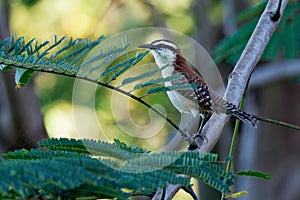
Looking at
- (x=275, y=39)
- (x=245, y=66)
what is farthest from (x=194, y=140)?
(x=275, y=39)

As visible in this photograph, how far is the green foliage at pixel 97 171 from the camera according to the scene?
38.4 inches

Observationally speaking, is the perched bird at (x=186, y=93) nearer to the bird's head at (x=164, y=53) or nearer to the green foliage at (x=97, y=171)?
the bird's head at (x=164, y=53)

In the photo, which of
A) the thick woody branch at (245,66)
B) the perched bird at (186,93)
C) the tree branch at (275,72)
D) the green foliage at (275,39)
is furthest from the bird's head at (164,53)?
the tree branch at (275,72)

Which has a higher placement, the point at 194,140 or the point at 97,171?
the point at 194,140

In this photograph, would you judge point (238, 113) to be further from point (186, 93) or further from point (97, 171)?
point (97, 171)

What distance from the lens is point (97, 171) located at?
106 centimetres

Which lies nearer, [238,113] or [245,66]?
[245,66]

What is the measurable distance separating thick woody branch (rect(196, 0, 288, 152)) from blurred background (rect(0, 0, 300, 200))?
11.7ft

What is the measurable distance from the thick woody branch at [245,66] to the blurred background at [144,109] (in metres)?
3.56

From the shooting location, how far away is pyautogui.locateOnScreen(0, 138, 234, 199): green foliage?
976 millimetres

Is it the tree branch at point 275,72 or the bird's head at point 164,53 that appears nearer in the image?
the bird's head at point 164,53

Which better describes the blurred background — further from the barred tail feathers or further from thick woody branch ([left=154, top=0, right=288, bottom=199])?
thick woody branch ([left=154, top=0, right=288, bottom=199])

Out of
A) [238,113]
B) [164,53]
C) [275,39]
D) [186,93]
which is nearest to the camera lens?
[238,113]

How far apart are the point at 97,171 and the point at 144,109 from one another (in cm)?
497
